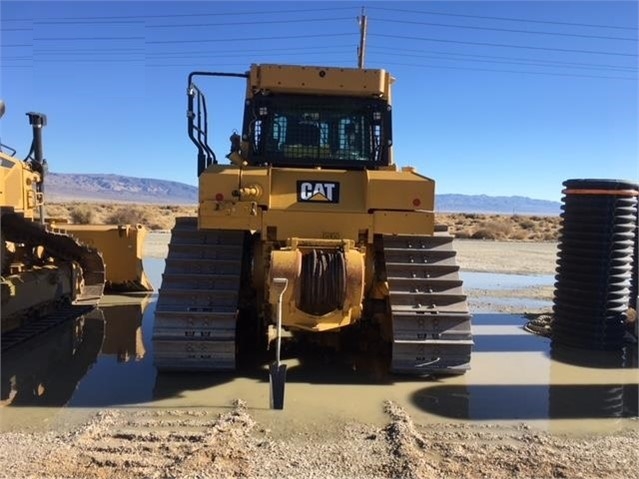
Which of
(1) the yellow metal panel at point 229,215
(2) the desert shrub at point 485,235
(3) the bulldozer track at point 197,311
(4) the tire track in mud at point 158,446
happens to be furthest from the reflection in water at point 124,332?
(2) the desert shrub at point 485,235

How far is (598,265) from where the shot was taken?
791 centimetres

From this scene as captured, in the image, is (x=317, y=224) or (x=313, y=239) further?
(x=317, y=224)

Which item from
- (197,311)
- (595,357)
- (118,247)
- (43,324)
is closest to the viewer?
(197,311)

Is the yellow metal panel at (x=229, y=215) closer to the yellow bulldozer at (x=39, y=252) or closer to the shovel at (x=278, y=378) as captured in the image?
the shovel at (x=278, y=378)

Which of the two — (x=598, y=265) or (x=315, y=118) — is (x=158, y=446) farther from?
(x=598, y=265)

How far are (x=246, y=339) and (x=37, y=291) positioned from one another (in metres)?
2.96

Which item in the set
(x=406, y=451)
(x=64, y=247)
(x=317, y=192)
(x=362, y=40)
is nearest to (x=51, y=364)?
(x=64, y=247)

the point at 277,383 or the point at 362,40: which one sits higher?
the point at 362,40

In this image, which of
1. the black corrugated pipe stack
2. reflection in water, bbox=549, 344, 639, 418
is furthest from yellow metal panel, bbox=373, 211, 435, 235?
the black corrugated pipe stack

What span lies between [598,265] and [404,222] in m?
2.99

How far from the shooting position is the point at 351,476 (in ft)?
13.6

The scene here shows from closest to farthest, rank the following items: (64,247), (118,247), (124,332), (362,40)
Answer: (124,332), (64,247), (118,247), (362,40)

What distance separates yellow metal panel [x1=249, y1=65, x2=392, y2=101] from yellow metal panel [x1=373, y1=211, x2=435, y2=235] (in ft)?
5.00

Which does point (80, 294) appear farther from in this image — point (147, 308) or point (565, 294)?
point (565, 294)
